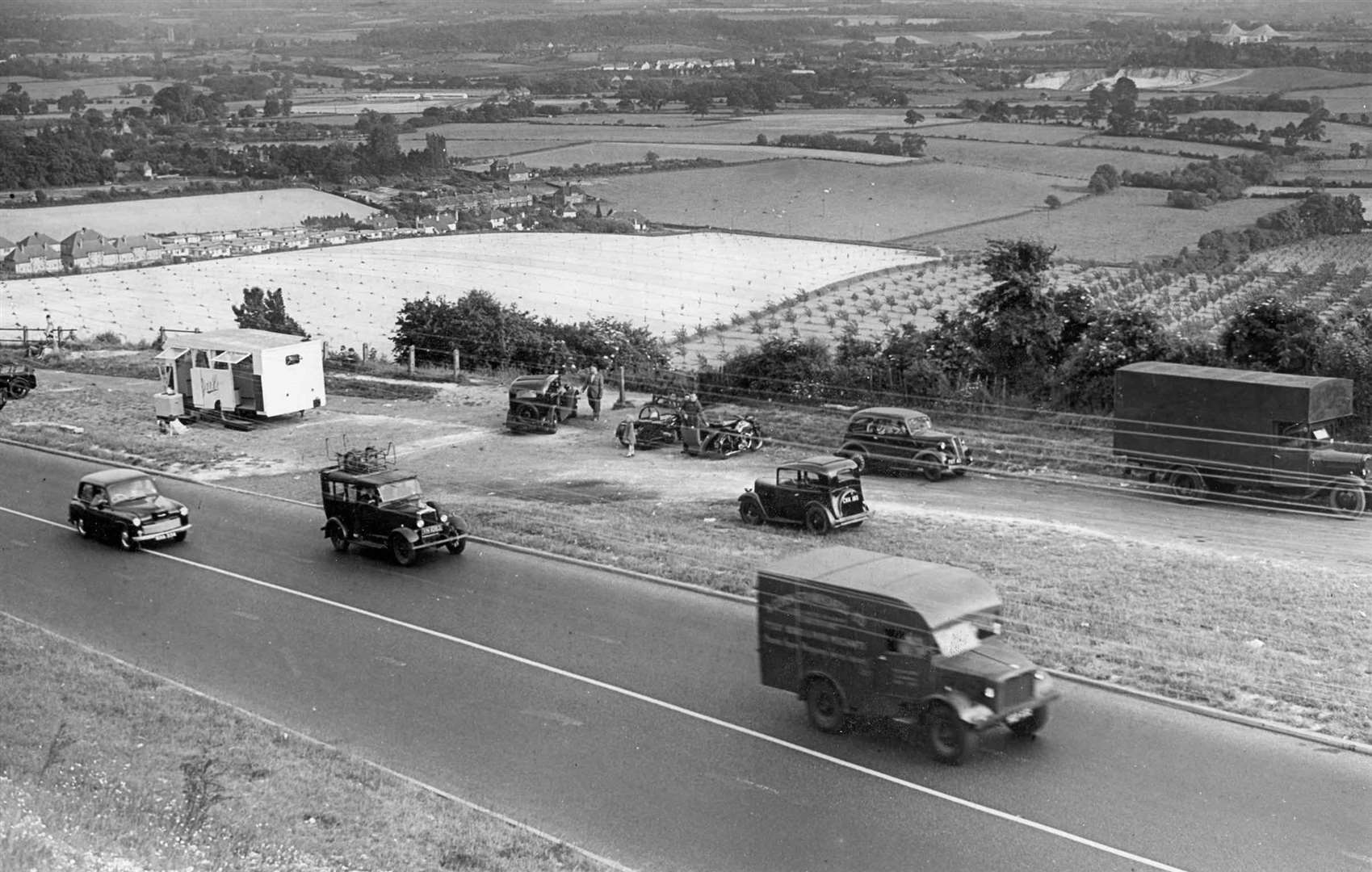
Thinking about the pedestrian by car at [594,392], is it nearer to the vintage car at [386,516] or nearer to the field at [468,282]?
the vintage car at [386,516]

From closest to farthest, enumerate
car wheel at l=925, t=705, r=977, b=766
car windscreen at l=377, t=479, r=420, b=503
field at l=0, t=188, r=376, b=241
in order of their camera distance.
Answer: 1. car wheel at l=925, t=705, r=977, b=766
2. car windscreen at l=377, t=479, r=420, b=503
3. field at l=0, t=188, r=376, b=241

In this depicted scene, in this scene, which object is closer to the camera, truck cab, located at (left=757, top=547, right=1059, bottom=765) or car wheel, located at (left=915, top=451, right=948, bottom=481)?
truck cab, located at (left=757, top=547, right=1059, bottom=765)

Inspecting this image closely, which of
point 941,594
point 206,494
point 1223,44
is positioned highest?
point 1223,44

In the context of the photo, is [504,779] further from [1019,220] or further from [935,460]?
[1019,220]

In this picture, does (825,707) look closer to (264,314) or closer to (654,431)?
(654,431)

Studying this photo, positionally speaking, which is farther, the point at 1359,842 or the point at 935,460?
the point at 935,460

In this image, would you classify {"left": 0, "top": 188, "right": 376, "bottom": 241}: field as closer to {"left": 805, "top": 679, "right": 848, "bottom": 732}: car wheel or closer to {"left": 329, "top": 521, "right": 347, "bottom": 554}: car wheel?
{"left": 329, "top": 521, "right": 347, "bottom": 554}: car wheel

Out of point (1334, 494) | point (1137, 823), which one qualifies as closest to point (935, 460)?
point (1334, 494)

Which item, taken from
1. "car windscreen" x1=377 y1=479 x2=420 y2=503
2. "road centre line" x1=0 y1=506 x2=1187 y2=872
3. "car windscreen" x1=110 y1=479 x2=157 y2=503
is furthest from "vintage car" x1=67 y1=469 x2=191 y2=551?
"car windscreen" x1=377 y1=479 x2=420 y2=503
